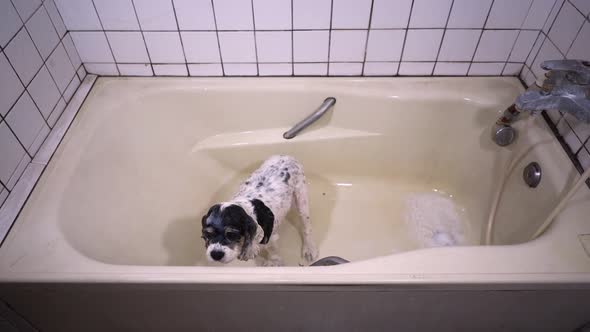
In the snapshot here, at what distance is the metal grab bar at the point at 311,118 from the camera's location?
1.39 m

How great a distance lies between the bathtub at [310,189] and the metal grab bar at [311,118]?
0.04m

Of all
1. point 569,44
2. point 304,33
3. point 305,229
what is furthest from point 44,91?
point 569,44

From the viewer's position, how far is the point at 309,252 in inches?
54.7

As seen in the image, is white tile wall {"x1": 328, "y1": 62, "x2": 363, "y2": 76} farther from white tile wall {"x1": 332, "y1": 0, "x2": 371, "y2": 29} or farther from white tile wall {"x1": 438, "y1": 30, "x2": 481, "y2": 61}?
white tile wall {"x1": 438, "y1": 30, "x2": 481, "y2": 61}

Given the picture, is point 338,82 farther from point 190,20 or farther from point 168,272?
point 168,272

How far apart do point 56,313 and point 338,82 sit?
119 cm

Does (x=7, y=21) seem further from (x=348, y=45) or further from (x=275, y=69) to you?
(x=348, y=45)

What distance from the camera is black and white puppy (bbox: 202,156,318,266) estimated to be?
97 centimetres

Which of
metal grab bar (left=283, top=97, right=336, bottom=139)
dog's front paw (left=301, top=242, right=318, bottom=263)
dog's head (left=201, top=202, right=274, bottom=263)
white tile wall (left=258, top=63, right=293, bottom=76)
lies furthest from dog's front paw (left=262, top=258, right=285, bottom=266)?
white tile wall (left=258, top=63, right=293, bottom=76)

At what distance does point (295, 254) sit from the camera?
4.65ft

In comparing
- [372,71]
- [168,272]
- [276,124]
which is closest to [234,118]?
[276,124]

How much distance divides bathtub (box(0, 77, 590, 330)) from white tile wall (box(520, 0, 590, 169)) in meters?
0.05

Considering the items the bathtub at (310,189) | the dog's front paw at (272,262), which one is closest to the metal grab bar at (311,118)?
the bathtub at (310,189)

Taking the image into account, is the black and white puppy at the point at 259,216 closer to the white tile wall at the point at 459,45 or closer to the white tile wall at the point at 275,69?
the white tile wall at the point at 275,69
